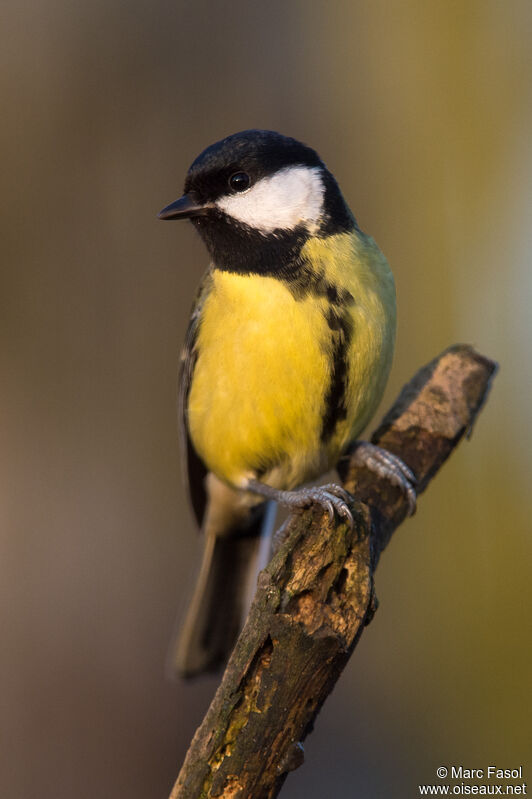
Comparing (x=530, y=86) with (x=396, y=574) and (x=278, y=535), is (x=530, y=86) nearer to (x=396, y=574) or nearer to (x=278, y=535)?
(x=396, y=574)

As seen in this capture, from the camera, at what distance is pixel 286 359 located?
1.94 m

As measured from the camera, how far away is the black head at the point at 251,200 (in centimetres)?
194

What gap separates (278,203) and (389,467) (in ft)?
2.66

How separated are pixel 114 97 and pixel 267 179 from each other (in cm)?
167

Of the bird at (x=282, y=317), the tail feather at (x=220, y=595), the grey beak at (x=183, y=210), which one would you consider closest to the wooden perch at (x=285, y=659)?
the bird at (x=282, y=317)

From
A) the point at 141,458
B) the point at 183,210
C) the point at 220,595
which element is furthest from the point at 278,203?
the point at 141,458

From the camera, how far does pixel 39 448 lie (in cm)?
333

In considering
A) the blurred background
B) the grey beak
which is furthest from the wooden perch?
the blurred background

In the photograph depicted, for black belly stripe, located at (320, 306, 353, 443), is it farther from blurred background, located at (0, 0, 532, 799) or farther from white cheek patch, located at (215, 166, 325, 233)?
blurred background, located at (0, 0, 532, 799)

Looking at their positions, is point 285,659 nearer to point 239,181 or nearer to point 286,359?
point 286,359

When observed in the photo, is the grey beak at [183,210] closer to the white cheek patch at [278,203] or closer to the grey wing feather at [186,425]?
the white cheek patch at [278,203]

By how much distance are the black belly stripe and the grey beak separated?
436mm

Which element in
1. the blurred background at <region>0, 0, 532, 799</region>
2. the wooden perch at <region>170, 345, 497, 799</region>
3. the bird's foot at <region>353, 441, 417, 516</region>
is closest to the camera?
the wooden perch at <region>170, 345, 497, 799</region>

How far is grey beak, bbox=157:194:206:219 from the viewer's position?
1.98 m
